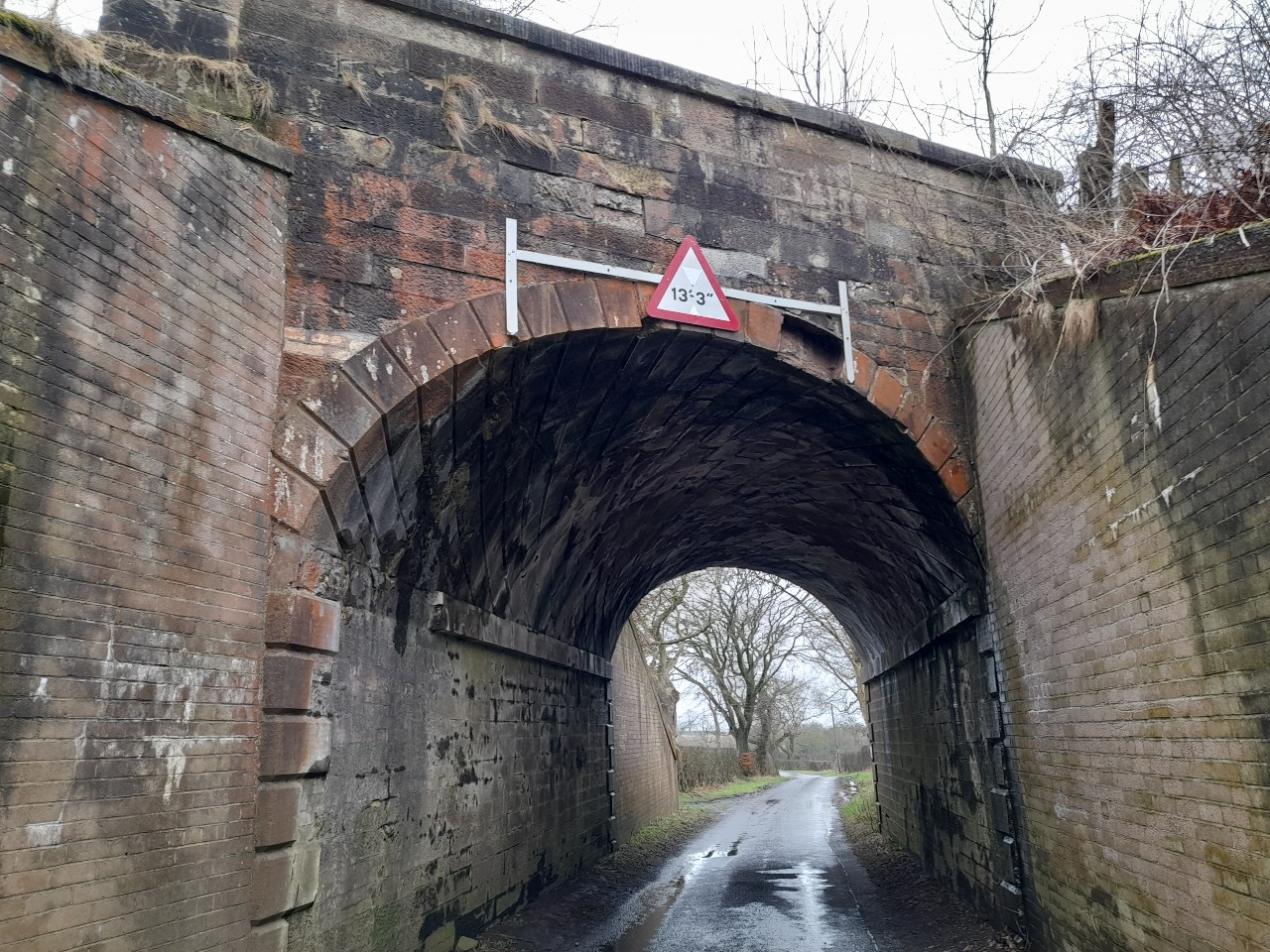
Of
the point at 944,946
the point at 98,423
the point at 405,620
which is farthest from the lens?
the point at 944,946

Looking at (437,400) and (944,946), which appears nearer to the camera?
(437,400)

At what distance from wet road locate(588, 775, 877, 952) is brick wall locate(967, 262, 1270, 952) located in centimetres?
239

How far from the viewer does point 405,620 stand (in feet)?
20.6

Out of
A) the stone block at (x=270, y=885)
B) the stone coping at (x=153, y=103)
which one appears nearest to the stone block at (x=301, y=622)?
the stone block at (x=270, y=885)

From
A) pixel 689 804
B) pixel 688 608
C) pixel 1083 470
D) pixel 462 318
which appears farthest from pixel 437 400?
pixel 688 608

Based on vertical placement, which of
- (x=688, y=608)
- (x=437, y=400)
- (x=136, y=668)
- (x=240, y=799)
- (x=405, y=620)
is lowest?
(x=240, y=799)

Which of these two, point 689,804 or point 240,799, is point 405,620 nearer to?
point 240,799

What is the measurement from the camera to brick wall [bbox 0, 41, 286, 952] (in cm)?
353

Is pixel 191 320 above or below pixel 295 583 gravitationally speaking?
above

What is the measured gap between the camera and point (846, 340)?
22.1 feet

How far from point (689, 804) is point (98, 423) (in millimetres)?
23213

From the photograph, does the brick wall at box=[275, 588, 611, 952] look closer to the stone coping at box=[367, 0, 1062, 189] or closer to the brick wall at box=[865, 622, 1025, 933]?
the stone coping at box=[367, 0, 1062, 189]


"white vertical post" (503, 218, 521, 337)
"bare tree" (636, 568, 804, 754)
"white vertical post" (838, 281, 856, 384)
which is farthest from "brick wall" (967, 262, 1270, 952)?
"bare tree" (636, 568, 804, 754)

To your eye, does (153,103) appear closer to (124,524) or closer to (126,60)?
(126,60)
